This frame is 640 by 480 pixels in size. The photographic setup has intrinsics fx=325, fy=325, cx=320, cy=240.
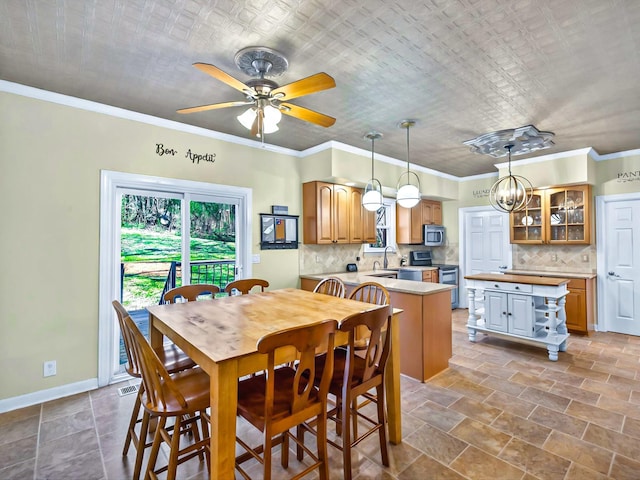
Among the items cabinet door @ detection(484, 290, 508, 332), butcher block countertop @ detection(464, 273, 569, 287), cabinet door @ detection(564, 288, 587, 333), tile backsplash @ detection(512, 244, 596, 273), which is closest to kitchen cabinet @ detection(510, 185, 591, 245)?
tile backsplash @ detection(512, 244, 596, 273)

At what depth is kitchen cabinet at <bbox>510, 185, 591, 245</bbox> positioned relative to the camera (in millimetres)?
4795

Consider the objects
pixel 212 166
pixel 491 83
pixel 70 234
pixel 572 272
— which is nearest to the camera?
pixel 491 83

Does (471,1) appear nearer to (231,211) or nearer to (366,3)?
(366,3)

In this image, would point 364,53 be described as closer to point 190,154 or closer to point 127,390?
point 190,154

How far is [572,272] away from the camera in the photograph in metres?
4.99

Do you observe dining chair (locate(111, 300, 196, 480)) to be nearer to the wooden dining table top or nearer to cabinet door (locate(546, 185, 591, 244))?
the wooden dining table top

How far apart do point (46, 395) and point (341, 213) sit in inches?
148

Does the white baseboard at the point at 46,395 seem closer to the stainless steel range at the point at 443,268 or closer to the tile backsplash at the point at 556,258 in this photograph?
the stainless steel range at the point at 443,268

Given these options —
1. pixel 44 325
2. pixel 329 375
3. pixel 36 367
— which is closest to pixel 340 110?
pixel 329 375

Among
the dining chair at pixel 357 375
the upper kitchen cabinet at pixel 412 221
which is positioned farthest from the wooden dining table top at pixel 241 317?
the upper kitchen cabinet at pixel 412 221

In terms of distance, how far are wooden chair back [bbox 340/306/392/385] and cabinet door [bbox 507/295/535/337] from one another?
8.69 feet

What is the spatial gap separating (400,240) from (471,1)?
14.9ft

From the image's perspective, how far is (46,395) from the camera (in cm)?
281

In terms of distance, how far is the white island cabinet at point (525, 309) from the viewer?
373 centimetres
